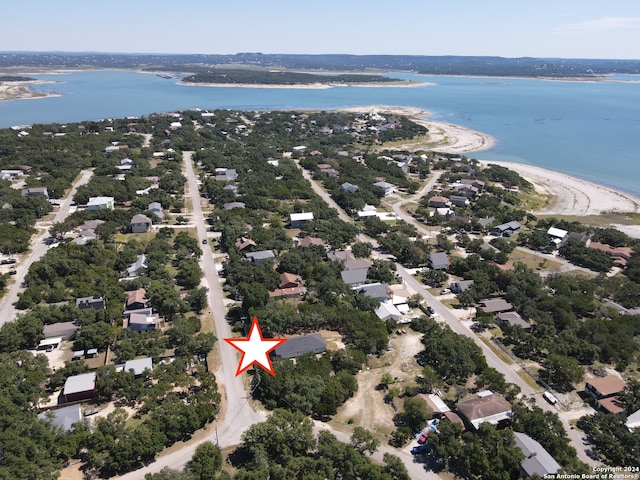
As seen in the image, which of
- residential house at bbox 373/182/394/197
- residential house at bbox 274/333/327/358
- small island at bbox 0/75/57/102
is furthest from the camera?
small island at bbox 0/75/57/102

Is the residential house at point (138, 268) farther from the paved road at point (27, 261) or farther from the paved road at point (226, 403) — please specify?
the paved road at point (27, 261)

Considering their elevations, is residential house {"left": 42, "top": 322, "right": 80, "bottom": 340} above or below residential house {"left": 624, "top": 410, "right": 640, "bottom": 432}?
below

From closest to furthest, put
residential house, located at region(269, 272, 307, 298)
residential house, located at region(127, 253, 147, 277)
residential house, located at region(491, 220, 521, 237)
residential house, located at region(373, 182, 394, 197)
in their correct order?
residential house, located at region(269, 272, 307, 298) < residential house, located at region(127, 253, 147, 277) < residential house, located at region(491, 220, 521, 237) < residential house, located at region(373, 182, 394, 197)

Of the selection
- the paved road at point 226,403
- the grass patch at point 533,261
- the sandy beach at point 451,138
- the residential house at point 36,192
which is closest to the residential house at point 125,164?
the residential house at point 36,192

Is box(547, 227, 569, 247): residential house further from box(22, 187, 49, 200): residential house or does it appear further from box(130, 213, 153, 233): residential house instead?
box(22, 187, 49, 200): residential house

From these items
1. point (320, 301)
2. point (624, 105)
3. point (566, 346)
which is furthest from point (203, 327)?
point (624, 105)

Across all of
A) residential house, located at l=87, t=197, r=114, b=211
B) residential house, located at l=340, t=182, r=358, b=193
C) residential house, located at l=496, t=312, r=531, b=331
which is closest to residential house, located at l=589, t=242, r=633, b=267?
residential house, located at l=496, t=312, r=531, b=331
